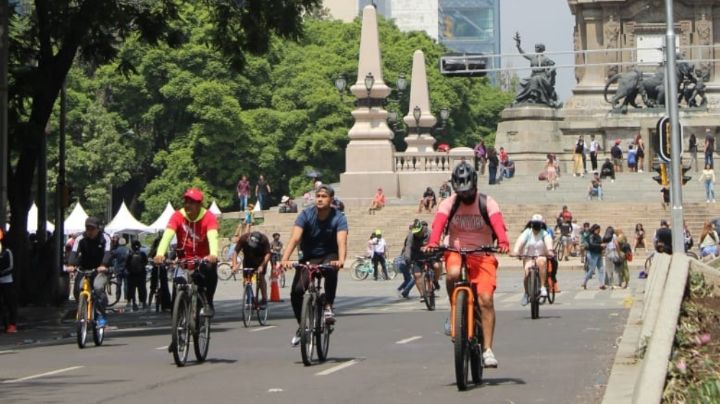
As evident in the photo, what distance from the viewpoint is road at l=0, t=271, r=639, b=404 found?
14.8m

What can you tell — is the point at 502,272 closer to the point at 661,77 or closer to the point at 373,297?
the point at 373,297

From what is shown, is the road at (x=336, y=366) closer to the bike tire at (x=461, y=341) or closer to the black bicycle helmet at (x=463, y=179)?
the bike tire at (x=461, y=341)

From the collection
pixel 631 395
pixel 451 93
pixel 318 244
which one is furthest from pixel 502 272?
pixel 451 93

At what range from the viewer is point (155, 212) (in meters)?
87.2

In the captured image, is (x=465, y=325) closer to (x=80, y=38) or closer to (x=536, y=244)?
(x=536, y=244)

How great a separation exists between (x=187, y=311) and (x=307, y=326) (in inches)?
46.0

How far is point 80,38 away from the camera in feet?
97.9

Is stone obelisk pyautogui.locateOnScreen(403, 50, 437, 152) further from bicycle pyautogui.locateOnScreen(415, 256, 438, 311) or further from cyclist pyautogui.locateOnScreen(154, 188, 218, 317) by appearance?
cyclist pyautogui.locateOnScreen(154, 188, 218, 317)

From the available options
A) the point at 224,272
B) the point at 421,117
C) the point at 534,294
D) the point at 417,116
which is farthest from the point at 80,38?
the point at 421,117

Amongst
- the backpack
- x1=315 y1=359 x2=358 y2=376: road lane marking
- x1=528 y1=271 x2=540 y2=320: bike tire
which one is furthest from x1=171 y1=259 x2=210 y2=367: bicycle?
x1=528 y1=271 x2=540 y2=320: bike tire

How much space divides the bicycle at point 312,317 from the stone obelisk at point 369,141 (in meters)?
49.3

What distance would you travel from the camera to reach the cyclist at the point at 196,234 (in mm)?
17969

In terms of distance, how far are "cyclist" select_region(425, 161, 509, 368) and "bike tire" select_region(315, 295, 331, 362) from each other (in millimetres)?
2704

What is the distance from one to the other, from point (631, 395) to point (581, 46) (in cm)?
6404
